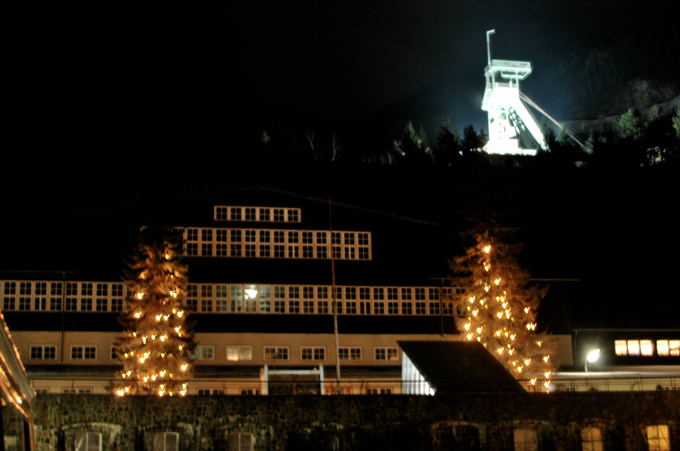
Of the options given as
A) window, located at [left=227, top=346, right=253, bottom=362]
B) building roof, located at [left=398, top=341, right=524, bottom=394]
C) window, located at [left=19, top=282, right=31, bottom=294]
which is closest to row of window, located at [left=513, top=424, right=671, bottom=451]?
building roof, located at [left=398, top=341, right=524, bottom=394]

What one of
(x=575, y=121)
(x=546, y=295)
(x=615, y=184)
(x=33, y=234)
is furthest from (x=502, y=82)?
(x=33, y=234)

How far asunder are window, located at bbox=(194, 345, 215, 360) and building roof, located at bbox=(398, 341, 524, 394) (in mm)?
10787

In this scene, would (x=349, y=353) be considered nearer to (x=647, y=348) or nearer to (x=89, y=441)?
(x=647, y=348)

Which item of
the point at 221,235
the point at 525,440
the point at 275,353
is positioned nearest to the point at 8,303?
the point at 221,235

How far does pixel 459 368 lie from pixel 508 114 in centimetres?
6873

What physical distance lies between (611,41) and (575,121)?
29.0m

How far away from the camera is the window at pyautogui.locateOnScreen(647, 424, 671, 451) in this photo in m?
28.2

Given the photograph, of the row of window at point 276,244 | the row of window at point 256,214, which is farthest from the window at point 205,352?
the row of window at point 256,214

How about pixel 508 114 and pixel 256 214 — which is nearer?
pixel 256 214

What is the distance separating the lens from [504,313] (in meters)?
36.4

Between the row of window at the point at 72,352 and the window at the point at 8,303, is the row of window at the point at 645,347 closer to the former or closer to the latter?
the row of window at the point at 72,352

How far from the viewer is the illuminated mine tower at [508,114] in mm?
91300

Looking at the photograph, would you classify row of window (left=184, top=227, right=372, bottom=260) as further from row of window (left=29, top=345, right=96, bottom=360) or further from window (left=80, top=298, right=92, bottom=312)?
row of window (left=29, top=345, right=96, bottom=360)

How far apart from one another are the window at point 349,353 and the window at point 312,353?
0.77 metres
